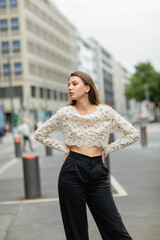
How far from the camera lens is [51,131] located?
12.1ft

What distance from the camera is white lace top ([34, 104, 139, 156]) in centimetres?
338

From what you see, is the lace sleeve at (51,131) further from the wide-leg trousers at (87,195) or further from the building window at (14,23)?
the building window at (14,23)

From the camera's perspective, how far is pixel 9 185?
9.90 m

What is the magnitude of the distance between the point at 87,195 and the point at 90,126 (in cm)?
54

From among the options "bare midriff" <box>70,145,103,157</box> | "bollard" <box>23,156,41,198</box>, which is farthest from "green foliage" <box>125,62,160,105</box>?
"bare midriff" <box>70,145,103,157</box>

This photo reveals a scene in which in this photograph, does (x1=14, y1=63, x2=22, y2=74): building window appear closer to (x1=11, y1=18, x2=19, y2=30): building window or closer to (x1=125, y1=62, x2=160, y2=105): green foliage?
(x1=11, y1=18, x2=19, y2=30): building window

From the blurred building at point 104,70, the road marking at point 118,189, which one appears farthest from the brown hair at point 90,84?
the blurred building at point 104,70

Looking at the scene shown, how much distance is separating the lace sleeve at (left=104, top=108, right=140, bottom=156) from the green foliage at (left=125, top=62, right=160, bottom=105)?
263ft

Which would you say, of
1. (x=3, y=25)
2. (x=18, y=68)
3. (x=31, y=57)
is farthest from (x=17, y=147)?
(x=3, y=25)

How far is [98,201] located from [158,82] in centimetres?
8245

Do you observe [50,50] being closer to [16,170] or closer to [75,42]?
[75,42]

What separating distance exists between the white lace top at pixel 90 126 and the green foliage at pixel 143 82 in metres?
80.2

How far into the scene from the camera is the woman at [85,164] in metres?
3.36

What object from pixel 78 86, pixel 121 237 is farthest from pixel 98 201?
pixel 78 86
